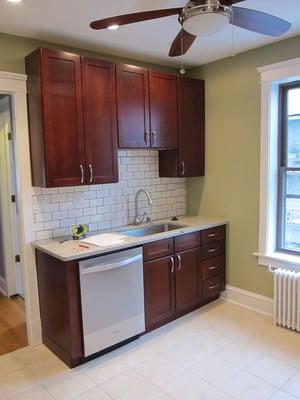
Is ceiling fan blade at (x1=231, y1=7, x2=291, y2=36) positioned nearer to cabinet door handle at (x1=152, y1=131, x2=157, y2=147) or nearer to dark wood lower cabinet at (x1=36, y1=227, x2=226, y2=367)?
cabinet door handle at (x1=152, y1=131, x2=157, y2=147)

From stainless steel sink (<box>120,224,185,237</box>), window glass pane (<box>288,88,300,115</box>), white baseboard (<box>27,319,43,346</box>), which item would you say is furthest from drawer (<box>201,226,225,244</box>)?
white baseboard (<box>27,319,43,346</box>)

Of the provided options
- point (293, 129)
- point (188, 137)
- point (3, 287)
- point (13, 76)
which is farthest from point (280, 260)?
point (3, 287)

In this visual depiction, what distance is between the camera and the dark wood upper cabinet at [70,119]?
2.60 m

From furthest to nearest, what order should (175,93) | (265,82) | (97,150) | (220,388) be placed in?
(175,93)
(265,82)
(97,150)
(220,388)

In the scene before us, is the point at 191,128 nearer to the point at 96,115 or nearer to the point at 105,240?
the point at 96,115

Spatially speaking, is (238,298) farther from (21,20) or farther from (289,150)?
(21,20)

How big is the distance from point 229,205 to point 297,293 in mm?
1108

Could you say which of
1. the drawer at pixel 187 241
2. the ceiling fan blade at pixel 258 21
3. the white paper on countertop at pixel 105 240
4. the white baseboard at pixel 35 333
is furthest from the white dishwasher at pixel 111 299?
the ceiling fan blade at pixel 258 21

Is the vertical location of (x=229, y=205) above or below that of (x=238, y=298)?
above

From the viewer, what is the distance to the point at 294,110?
315cm

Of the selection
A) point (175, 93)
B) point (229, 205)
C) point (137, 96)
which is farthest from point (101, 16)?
point (229, 205)

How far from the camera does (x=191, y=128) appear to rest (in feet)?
12.0

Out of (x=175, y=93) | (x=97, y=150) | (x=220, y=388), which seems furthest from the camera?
(x=175, y=93)

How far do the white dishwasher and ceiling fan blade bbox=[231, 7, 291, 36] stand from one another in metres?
1.81
